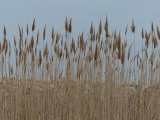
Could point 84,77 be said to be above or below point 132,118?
above

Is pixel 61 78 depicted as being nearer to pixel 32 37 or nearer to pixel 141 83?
pixel 32 37

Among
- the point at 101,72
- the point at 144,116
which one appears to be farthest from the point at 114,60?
the point at 144,116

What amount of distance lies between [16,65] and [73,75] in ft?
1.89

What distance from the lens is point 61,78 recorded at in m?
3.22

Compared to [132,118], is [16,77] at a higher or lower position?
higher

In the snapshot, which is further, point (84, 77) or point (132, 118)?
point (132, 118)

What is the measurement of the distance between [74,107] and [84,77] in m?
0.30

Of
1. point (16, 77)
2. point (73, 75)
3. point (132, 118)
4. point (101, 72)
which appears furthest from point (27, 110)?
point (132, 118)

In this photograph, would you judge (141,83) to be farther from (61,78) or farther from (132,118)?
(61,78)

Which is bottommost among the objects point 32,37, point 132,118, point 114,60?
point 132,118

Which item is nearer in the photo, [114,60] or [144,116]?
[114,60]

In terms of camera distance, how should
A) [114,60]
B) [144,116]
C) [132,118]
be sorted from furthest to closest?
[132,118], [144,116], [114,60]

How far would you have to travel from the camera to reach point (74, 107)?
3074mm

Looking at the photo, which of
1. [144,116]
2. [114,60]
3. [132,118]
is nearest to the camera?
[114,60]
